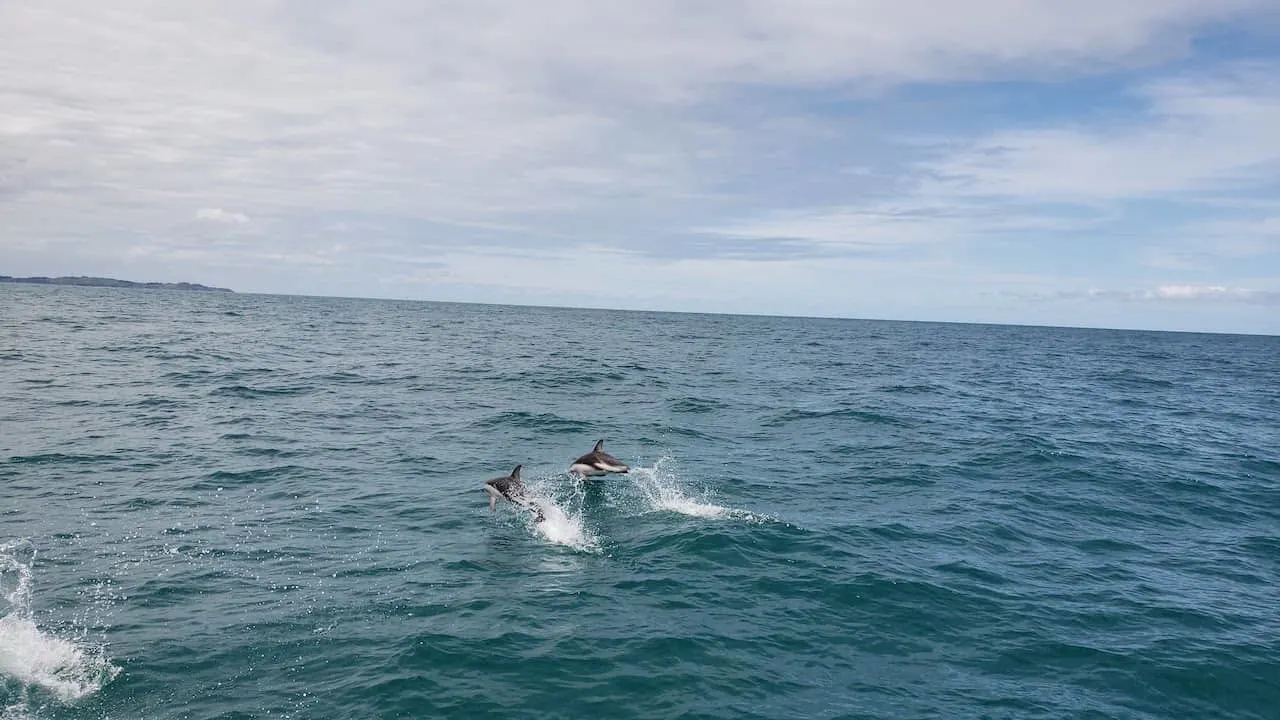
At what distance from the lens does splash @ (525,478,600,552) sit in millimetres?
16100

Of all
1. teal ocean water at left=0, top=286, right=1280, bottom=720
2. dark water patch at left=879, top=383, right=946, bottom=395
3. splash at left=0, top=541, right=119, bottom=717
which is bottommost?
splash at left=0, top=541, right=119, bottom=717

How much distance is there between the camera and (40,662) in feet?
33.3

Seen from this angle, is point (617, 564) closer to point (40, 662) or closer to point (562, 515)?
point (562, 515)

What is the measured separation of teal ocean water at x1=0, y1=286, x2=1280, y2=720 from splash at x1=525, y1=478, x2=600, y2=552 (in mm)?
101

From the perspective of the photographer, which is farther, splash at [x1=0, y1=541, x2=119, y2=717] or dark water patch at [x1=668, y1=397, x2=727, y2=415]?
dark water patch at [x1=668, y1=397, x2=727, y2=415]

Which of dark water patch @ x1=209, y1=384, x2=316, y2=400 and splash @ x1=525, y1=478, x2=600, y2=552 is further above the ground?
dark water patch @ x1=209, y1=384, x2=316, y2=400

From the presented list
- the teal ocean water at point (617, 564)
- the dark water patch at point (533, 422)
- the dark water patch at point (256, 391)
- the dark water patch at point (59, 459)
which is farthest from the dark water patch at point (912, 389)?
the dark water patch at point (59, 459)

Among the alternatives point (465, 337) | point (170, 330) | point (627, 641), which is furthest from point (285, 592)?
point (465, 337)

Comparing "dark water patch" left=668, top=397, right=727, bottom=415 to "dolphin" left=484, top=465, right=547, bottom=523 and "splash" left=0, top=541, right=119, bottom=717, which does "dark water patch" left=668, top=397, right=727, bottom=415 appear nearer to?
"dolphin" left=484, top=465, right=547, bottom=523

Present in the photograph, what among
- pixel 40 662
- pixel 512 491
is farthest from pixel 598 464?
pixel 40 662

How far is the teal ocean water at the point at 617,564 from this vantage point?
10.2 m

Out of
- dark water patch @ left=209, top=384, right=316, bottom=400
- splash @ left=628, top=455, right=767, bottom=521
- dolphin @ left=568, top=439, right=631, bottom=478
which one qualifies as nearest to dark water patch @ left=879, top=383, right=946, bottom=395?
splash @ left=628, top=455, right=767, bottom=521

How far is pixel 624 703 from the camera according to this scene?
9.78 metres

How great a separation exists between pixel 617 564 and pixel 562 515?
3372 millimetres
